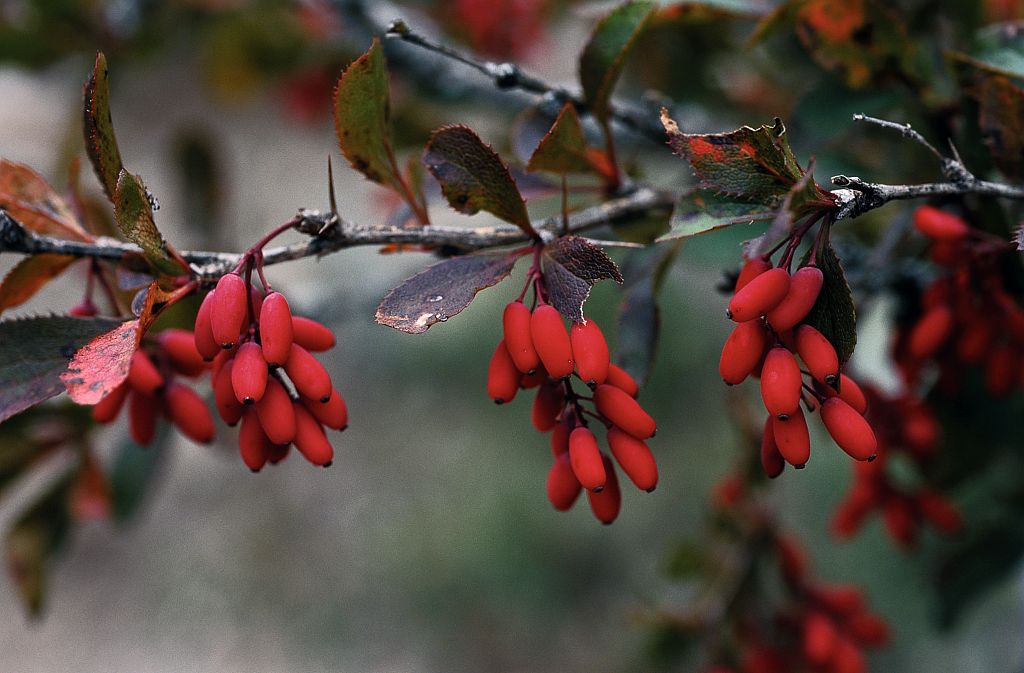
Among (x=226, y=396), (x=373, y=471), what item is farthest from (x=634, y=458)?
(x=373, y=471)

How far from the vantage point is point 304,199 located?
316 centimetres

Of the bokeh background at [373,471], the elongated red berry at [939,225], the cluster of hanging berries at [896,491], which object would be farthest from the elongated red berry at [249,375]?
the bokeh background at [373,471]

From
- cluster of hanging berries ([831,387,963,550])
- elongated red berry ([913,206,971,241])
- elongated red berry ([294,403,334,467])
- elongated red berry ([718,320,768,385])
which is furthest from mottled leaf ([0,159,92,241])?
cluster of hanging berries ([831,387,963,550])

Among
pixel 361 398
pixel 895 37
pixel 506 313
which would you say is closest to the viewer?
pixel 506 313

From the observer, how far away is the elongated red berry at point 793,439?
0.47 m

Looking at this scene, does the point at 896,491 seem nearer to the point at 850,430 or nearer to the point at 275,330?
the point at 850,430

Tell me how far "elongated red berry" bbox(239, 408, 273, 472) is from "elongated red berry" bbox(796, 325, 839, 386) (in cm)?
32

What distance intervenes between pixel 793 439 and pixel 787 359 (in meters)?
0.04

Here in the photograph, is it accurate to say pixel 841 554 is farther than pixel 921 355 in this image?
Yes

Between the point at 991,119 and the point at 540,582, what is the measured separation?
191 centimetres

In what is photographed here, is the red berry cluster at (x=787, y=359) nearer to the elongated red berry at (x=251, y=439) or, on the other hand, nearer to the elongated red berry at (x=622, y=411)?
the elongated red berry at (x=622, y=411)

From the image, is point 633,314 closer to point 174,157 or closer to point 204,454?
point 174,157

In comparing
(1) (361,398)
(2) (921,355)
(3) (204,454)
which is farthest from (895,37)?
(3) (204,454)

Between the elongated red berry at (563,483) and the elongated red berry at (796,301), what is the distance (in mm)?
153
